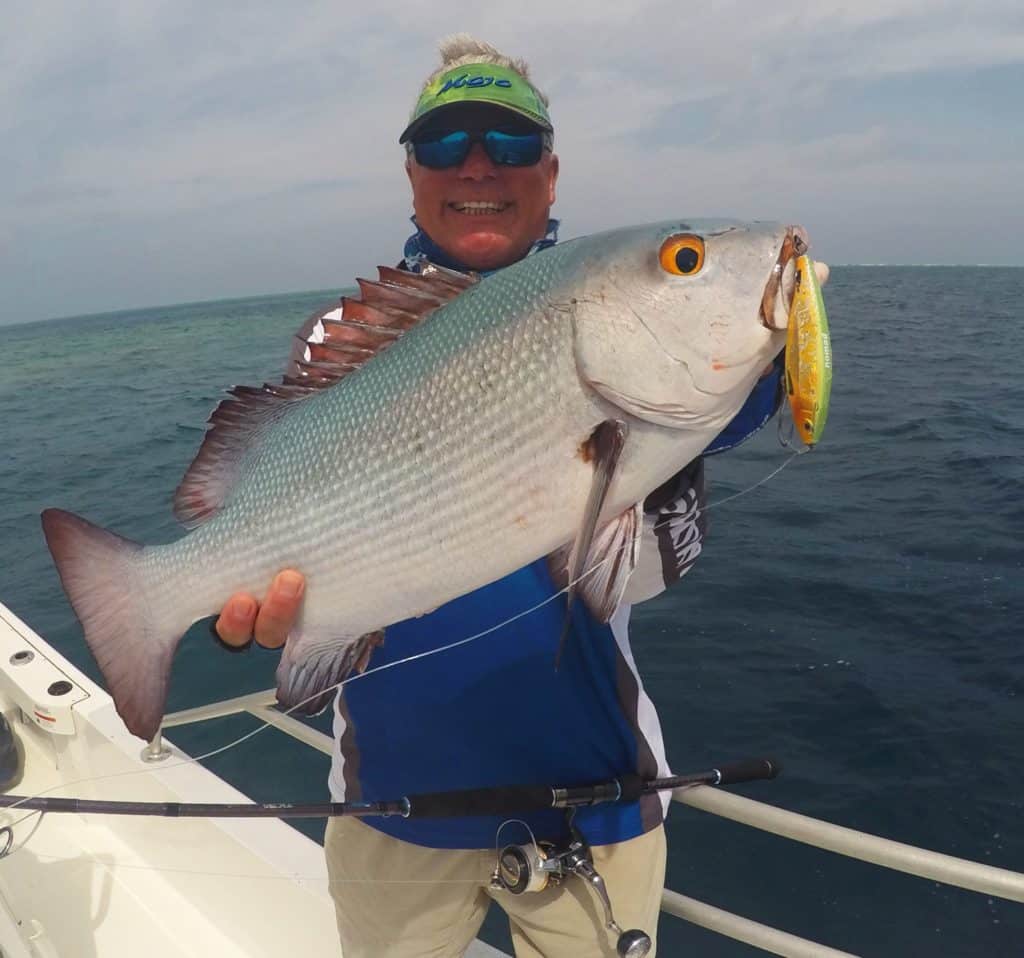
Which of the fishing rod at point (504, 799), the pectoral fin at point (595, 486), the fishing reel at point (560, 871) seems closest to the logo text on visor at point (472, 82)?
the pectoral fin at point (595, 486)

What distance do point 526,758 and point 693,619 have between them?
5.55 m

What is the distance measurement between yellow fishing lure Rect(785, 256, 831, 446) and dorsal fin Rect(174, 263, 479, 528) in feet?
2.68

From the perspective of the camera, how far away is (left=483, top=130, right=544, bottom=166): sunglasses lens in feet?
7.73

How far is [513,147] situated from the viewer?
94.0 inches

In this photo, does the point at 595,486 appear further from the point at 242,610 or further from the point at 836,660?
the point at 836,660

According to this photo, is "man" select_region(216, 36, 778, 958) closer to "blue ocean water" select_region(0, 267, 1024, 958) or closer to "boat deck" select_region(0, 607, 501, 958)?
"boat deck" select_region(0, 607, 501, 958)

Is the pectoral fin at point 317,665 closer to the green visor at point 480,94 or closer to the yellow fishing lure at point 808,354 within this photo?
the yellow fishing lure at point 808,354

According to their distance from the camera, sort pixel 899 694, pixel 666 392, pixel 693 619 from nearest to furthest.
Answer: pixel 666 392, pixel 899 694, pixel 693 619

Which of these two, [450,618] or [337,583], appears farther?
[450,618]

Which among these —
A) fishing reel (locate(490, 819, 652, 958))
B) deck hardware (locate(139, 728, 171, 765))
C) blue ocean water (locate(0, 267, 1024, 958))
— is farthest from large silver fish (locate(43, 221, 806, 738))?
blue ocean water (locate(0, 267, 1024, 958))

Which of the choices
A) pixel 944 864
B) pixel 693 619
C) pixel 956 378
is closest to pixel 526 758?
pixel 944 864

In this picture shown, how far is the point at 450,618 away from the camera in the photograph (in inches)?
84.8

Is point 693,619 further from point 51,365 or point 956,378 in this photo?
point 51,365

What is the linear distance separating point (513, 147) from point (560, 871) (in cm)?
216
